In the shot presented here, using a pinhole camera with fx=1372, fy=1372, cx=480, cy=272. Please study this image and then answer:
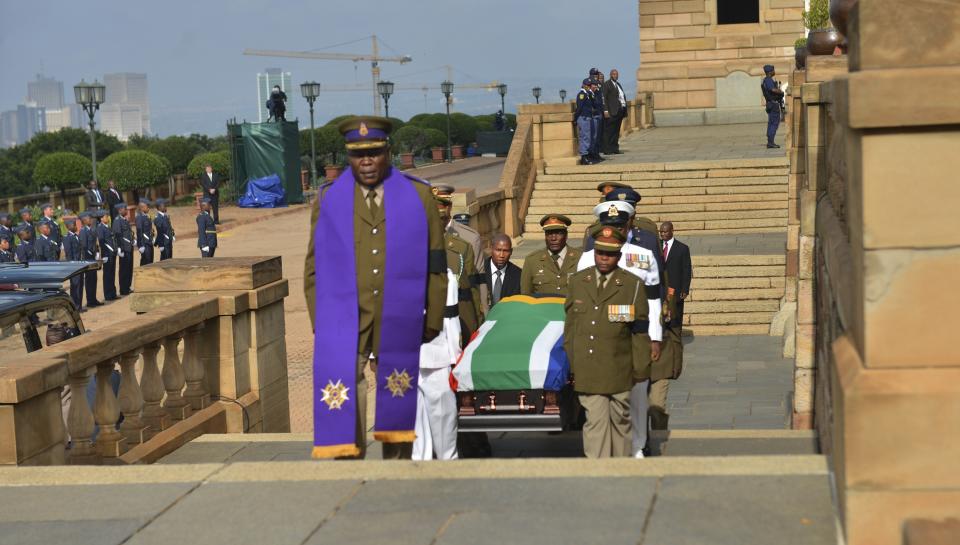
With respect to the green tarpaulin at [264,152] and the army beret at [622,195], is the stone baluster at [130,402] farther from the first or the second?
the green tarpaulin at [264,152]

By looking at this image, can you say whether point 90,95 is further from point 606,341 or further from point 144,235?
point 606,341

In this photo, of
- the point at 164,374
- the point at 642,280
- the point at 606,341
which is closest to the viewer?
the point at 606,341

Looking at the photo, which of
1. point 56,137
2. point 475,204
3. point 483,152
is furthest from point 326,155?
point 475,204

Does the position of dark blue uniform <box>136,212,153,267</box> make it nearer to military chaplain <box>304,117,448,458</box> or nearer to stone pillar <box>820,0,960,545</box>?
military chaplain <box>304,117,448,458</box>

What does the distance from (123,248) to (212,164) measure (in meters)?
19.9

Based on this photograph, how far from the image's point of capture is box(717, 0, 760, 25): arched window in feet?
150

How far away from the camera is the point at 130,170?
42.0 metres

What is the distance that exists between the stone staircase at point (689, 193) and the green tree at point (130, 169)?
19.7 meters

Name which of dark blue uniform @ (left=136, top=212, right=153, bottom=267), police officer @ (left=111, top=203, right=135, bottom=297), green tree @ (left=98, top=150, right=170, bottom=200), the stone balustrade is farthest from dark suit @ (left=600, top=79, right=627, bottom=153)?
the stone balustrade

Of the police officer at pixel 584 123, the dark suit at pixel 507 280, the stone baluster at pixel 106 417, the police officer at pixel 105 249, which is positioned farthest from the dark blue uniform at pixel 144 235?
the stone baluster at pixel 106 417

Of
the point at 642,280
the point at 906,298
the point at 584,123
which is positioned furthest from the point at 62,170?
the point at 906,298

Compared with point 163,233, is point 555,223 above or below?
above

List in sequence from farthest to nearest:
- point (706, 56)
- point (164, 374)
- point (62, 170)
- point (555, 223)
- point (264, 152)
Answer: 1. point (706, 56)
2. point (62, 170)
3. point (264, 152)
4. point (555, 223)
5. point (164, 374)

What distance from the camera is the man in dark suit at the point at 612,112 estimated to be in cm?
2977
